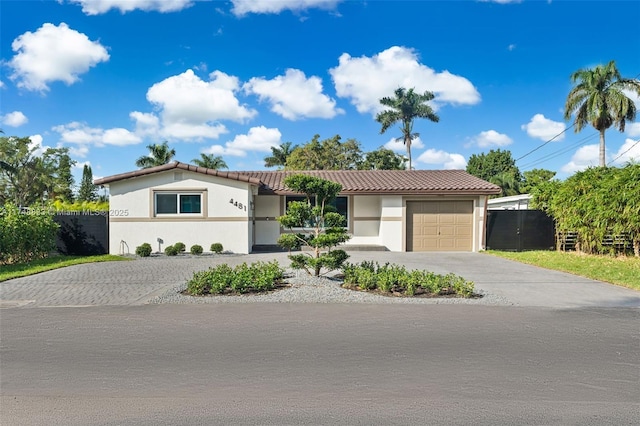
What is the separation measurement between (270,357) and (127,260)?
38.2 feet

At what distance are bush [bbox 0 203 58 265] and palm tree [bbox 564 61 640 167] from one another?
1226 inches

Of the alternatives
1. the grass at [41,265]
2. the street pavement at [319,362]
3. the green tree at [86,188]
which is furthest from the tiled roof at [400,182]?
the green tree at [86,188]

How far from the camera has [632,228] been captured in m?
14.0

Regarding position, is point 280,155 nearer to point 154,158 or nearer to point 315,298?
point 154,158

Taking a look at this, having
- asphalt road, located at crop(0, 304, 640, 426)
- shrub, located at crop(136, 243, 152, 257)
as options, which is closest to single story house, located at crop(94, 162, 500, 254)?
shrub, located at crop(136, 243, 152, 257)

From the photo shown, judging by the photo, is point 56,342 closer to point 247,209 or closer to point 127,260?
point 127,260

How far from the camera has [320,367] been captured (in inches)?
182

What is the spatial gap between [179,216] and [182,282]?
680cm

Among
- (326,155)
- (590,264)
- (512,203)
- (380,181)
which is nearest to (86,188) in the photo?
(326,155)

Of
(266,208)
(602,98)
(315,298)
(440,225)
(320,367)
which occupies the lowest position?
(320,367)

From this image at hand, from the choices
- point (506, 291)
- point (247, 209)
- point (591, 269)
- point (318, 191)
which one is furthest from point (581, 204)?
point (247, 209)

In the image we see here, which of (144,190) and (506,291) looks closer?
(506,291)

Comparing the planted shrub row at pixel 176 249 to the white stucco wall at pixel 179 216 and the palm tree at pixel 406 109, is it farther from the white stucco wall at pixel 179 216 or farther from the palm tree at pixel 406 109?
the palm tree at pixel 406 109

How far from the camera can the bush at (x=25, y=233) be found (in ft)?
42.6
